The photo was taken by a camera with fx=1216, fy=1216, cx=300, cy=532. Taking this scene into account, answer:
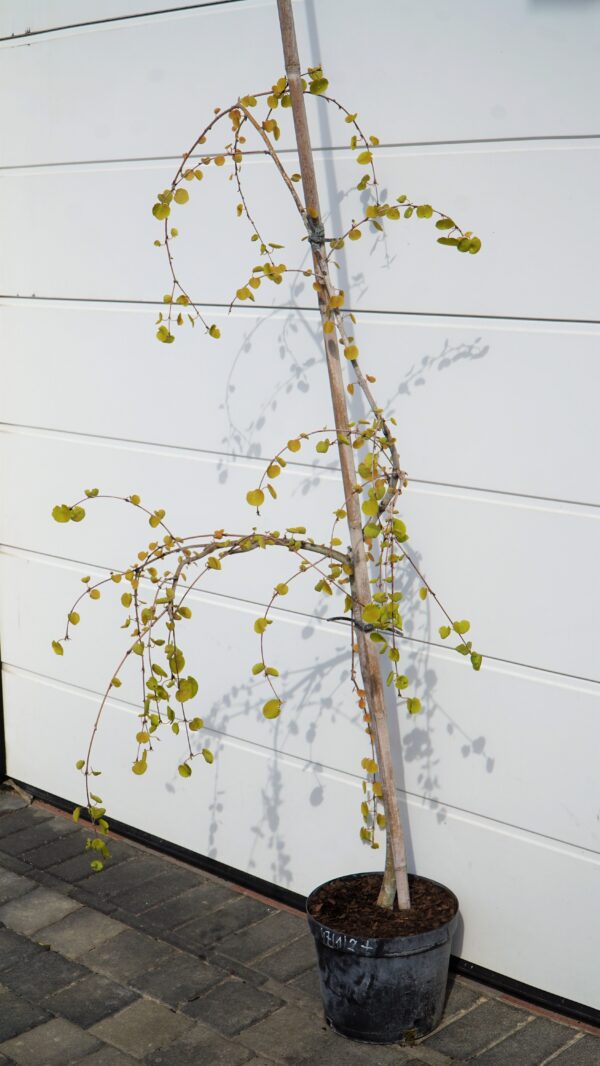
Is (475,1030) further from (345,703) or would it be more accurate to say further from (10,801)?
(10,801)

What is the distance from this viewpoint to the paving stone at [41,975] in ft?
9.57

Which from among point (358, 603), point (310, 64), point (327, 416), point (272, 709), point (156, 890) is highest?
point (310, 64)

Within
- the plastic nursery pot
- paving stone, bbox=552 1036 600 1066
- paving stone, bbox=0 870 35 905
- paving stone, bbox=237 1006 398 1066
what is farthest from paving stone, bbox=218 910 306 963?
paving stone, bbox=552 1036 600 1066

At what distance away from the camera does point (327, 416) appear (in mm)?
2975

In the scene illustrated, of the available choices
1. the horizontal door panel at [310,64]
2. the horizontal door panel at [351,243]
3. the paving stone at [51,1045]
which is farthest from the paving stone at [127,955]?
the horizontal door panel at [310,64]

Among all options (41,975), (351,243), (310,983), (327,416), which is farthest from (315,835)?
(351,243)

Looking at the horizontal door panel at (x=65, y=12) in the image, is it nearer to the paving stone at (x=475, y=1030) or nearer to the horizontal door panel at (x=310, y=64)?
the horizontal door panel at (x=310, y=64)

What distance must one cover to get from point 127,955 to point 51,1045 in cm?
40

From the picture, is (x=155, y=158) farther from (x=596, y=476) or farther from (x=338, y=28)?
(x=596, y=476)

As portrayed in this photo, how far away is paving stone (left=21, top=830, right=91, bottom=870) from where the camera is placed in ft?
11.8

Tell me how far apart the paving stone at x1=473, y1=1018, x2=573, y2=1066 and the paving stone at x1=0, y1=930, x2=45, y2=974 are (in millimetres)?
1166

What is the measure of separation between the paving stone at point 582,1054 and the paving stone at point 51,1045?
1.02m

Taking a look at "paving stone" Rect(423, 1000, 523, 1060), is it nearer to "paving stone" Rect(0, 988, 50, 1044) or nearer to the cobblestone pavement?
the cobblestone pavement

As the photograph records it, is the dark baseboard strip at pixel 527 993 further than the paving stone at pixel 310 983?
No
